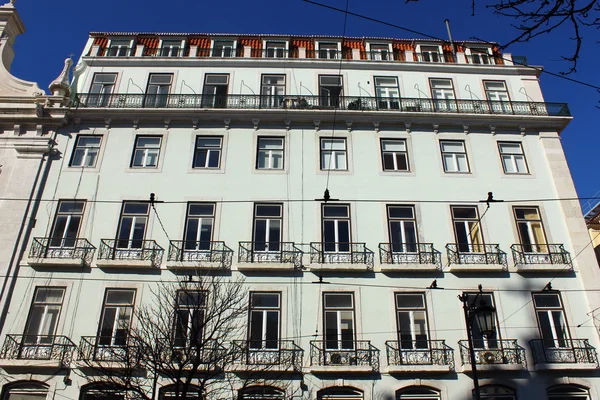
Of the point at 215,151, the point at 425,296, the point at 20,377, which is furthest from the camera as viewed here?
the point at 215,151

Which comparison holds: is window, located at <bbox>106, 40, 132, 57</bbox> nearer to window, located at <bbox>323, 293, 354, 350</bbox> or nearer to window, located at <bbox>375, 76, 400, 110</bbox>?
window, located at <bbox>375, 76, 400, 110</bbox>

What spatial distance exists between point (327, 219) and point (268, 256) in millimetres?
2701

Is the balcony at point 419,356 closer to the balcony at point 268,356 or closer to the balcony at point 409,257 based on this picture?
the balcony at point 409,257

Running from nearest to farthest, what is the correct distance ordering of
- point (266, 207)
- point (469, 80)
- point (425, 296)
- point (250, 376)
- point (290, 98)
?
point (250, 376), point (425, 296), point (266, 207), point (290, 98), point (469, 80)

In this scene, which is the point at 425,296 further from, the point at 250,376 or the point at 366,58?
the point at 366,58

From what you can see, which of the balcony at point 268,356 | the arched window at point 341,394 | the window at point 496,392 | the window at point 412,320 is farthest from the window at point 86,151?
the window at point 496,392

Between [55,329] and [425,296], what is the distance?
12449 mm

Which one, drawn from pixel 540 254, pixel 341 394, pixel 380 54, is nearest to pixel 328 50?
pixel 380 54

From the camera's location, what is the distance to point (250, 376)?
14.2 meters

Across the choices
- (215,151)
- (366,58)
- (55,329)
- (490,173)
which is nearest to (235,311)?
(55,329)

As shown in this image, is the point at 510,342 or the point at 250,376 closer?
the point at 250,376

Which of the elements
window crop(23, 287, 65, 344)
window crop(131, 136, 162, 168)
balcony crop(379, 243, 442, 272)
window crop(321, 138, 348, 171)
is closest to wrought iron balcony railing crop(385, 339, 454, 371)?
balcony crop(379, 243, 442, 272)

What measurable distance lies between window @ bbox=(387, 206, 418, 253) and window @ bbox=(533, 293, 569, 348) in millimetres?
4594

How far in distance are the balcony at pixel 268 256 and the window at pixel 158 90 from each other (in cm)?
802
